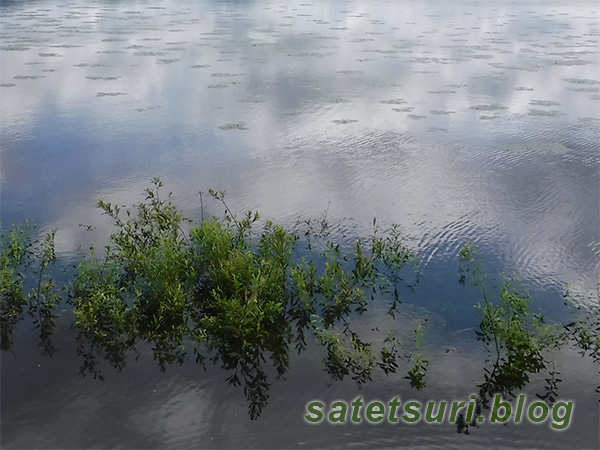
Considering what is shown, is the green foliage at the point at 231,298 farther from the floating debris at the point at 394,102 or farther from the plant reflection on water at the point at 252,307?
the floating debris at the point at 394,102

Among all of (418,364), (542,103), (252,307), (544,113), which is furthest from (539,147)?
(252,307)

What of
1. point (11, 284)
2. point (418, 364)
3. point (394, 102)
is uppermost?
point (394, 102)

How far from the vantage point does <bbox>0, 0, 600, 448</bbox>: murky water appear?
4832 mm

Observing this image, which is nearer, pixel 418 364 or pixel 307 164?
pixel 418 364

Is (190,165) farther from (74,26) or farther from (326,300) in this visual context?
(74,26)

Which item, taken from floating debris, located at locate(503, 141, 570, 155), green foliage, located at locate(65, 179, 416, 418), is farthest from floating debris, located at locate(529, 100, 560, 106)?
green foliage, located at locate(65, 179, 416, 418)

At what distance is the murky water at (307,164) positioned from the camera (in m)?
4.83

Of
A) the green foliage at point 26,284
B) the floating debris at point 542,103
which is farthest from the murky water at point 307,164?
the green foliage at point 26,284

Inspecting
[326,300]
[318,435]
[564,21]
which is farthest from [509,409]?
[564,21]

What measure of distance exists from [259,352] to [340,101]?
8.94 meters

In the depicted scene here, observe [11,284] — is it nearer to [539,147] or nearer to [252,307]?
[252,307]

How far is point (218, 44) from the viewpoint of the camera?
68.8ft

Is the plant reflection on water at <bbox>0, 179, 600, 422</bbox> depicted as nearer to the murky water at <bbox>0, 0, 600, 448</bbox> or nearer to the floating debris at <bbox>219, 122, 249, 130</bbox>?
the murky water at <bbox>0, 0, 600, 448</bbox>

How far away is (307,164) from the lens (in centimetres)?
980
